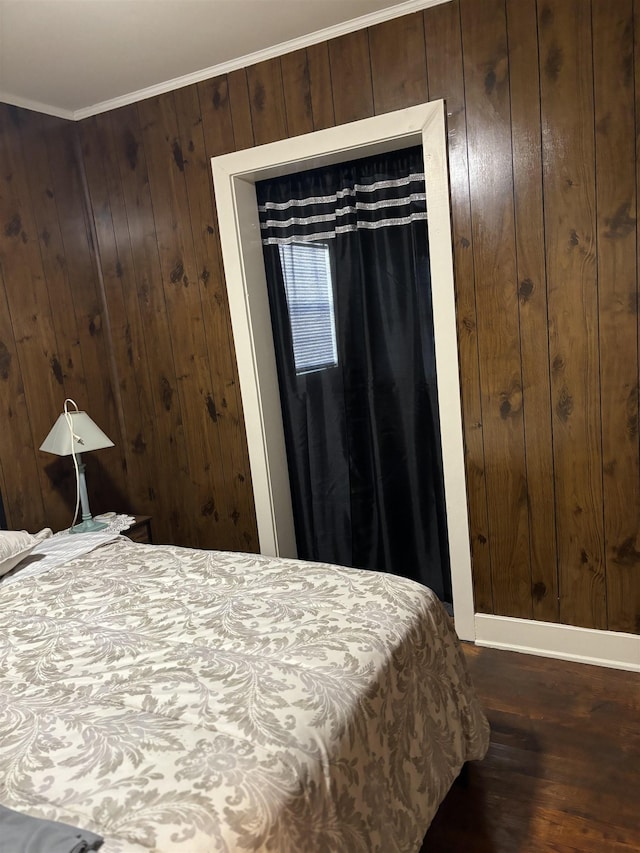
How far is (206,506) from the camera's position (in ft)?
10.9

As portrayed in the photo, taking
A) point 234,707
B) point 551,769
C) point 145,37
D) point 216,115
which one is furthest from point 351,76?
point 551,769

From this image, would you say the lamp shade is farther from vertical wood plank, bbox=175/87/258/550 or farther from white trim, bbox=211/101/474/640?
white trim, bbox=211/101/474/640

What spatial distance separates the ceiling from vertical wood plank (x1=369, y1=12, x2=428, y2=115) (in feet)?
0.17

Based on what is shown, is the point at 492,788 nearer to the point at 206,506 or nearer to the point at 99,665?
the point at 99,665

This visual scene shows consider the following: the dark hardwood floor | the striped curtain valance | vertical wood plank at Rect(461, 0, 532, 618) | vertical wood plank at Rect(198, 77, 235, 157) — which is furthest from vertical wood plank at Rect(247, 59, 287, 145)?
the dark hardwood floor

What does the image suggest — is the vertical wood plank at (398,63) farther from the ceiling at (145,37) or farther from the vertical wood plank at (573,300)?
the vertical wood plank at (573,300)

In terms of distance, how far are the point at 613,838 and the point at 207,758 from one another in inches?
49.3

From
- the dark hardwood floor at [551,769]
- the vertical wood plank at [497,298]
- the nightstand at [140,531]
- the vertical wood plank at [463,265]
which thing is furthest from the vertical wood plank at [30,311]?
the dark hardwood floor at [551,769]

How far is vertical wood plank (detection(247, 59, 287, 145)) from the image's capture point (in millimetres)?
2719

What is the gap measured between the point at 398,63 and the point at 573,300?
1.17 m

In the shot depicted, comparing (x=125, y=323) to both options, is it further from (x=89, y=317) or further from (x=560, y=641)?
(x=560, y=641)

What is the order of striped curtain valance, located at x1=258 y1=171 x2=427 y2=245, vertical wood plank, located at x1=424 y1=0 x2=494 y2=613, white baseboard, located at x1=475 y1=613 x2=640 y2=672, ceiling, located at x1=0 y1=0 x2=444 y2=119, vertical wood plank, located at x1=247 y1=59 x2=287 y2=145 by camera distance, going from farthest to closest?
striped curtain valance, located at x1=258 y1=171 x2=427 y2=245, vertical wood plank, located at x1=247 y1=59 x2=287 y2=145, white baseboard, located at x1=475 y1=613 x2=640 y2=672, vertical wood plank, located at x1=424 y1=0 x2=494 y2=613, ceiling, located at x1=0 y1=0 x2=444 y2=119

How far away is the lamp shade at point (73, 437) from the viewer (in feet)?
8.96

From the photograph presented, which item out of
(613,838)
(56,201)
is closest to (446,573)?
(613,838)
